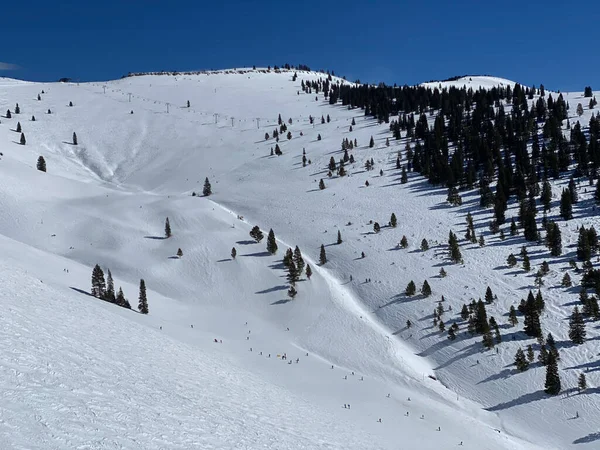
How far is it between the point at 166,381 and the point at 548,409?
30.1 meters

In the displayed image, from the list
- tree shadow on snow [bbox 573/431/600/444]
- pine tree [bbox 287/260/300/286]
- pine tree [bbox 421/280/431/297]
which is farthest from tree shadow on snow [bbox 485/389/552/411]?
pine tree [bbox 287/260/300/286]

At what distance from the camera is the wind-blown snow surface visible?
18.6 metres

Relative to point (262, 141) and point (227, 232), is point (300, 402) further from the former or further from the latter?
point (262, 141)

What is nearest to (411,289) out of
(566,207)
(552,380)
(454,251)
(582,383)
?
(454,251)

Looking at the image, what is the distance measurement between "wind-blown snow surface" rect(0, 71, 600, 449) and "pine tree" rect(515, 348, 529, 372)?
2.56 ft

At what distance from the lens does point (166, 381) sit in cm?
2245

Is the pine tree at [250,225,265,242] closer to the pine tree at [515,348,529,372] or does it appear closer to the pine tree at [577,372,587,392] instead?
the pine tree at [515,348,529,372]

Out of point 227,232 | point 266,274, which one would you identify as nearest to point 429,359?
point 266,274

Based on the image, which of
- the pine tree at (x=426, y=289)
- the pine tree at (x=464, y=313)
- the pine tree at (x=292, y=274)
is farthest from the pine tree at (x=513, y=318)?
the pine tree at (x=292, y=274)

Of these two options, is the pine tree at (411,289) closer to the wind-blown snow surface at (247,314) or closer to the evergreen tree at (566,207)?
the wind-blown snow surface at (247,314)

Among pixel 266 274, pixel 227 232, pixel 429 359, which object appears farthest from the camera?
pixel 227 232

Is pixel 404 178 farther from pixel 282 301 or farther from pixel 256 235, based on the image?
pixel 282 301

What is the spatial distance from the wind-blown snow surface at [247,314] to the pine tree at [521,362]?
2.56 feet

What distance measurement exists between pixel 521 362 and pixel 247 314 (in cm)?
2890
